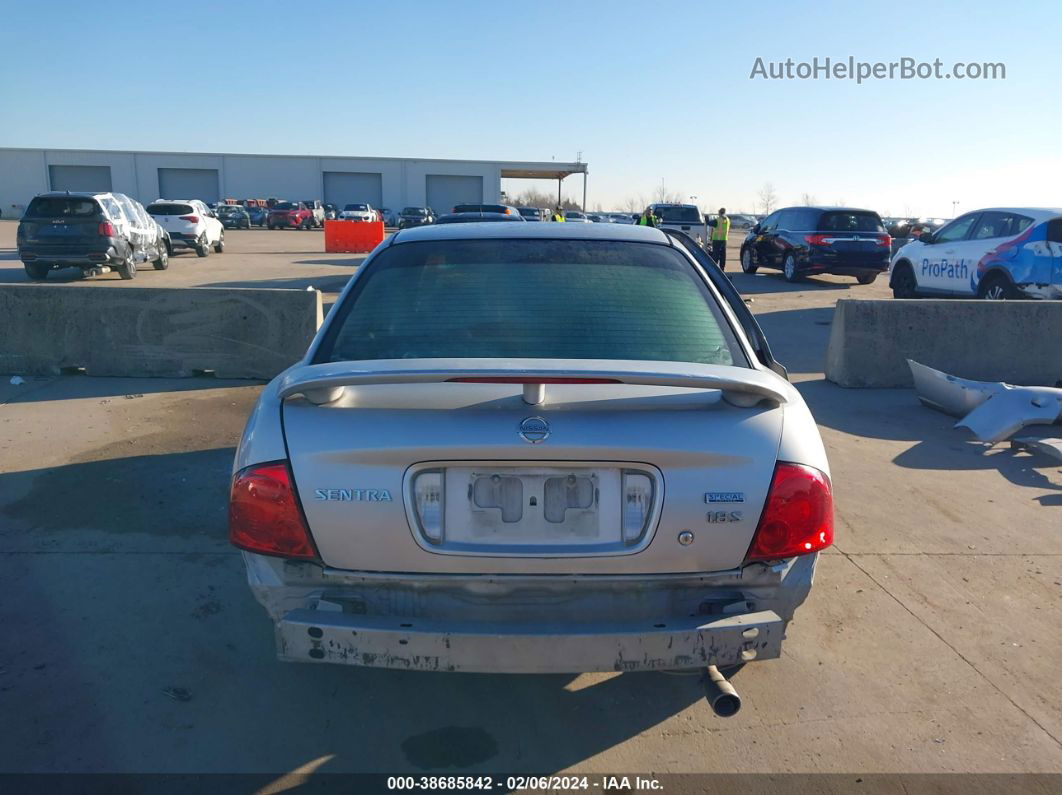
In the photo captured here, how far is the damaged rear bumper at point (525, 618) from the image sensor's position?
2516mm

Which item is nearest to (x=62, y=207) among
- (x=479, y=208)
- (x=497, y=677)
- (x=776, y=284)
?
(x=479, y=208)

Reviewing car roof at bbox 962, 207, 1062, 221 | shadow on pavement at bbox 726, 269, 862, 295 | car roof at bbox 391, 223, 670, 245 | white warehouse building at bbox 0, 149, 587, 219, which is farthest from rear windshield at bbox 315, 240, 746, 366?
white warehouse building at bbox 0, 149, 587, 219

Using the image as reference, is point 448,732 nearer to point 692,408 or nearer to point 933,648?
point 692,408

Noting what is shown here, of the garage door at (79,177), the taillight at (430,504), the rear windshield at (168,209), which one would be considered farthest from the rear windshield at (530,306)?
the garage door at (79,177)

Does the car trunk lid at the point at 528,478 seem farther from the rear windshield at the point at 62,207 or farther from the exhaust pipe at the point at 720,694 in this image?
the rear windshield at the point at 62,207

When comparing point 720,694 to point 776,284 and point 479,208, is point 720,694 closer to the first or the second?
point 479,208

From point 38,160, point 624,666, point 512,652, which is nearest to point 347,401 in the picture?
point 512,652

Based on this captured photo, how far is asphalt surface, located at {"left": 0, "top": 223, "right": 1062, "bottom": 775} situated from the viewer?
297cm

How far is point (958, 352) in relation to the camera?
8.80 meters

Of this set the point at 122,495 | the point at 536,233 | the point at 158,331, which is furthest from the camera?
the point at 158,331

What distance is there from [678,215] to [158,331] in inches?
817

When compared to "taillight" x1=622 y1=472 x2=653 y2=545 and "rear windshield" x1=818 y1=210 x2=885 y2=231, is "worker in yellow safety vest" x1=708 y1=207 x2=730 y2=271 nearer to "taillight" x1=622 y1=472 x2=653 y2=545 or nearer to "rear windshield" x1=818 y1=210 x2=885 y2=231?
"rear windshield" x1=818 y1=210 x2=885 y2=231

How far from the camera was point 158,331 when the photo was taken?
27.6ft

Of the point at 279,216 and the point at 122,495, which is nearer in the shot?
the point at 122,495
